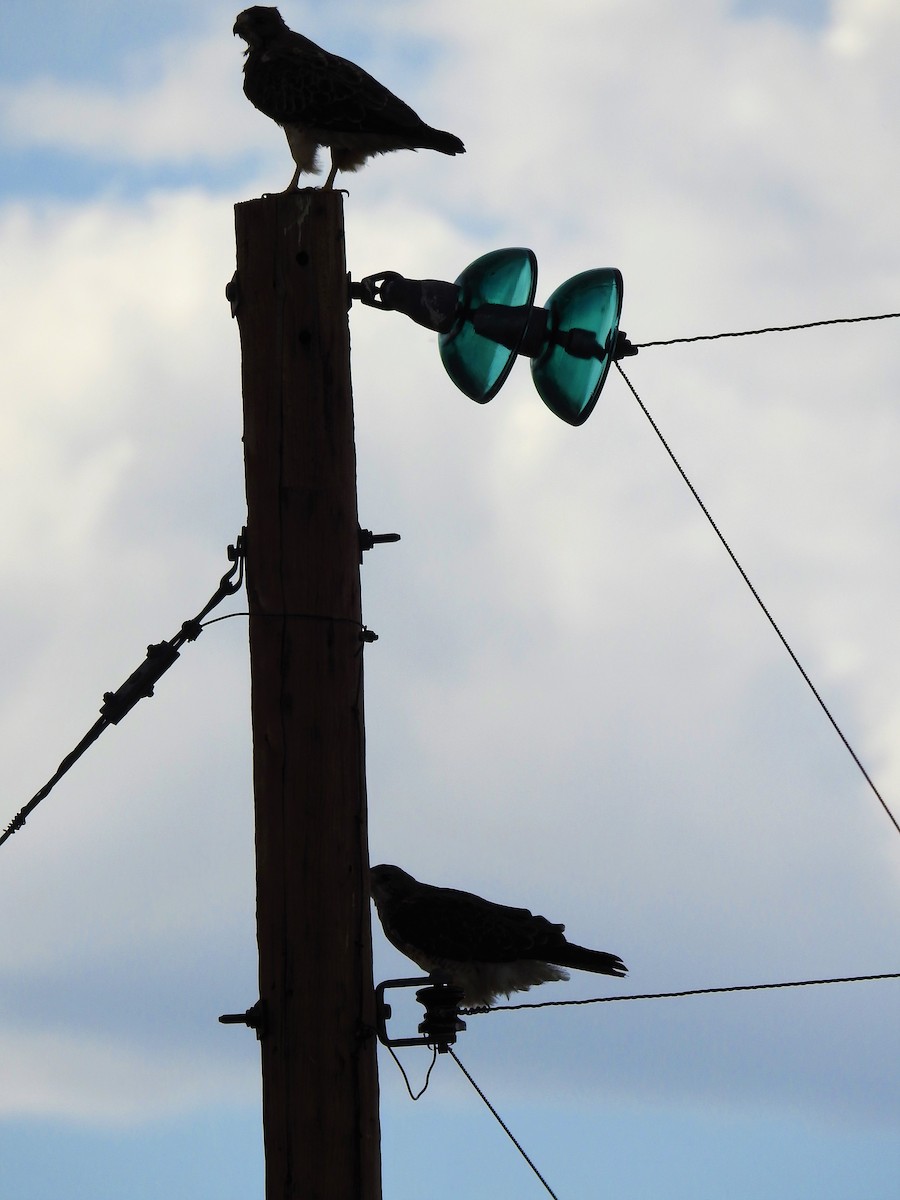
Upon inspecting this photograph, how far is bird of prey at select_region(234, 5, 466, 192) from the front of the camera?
736cm

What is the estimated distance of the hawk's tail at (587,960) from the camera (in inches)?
239

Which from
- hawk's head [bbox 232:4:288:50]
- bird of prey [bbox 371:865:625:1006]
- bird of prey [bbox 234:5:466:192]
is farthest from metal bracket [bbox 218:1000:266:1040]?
hawk's head [bbox 232:4:288:50]

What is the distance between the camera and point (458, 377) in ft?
18.0

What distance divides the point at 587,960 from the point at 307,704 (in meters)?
2.17

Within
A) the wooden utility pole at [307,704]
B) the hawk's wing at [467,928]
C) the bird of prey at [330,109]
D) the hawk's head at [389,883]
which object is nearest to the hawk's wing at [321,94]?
the bird of prey at [330,109]

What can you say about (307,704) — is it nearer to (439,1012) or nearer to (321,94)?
(439,1012)

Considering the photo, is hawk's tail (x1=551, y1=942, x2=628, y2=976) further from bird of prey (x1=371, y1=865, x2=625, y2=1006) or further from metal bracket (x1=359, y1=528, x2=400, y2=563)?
metal bracket (x1=359, y1=528, x2=400, y2=563)

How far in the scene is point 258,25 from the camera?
822cm

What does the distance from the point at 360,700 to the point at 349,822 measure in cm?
36

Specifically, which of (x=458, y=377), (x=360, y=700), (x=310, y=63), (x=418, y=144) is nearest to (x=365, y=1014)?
(x=360, y=700)

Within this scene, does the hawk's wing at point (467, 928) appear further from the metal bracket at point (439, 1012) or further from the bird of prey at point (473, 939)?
the metal bracket at point (439, 1012)

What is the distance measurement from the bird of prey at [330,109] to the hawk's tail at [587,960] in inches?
132

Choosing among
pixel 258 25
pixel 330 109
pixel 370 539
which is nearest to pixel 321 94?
pixel 330 109

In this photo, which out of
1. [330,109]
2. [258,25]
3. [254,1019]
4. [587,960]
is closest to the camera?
[254,1019]
